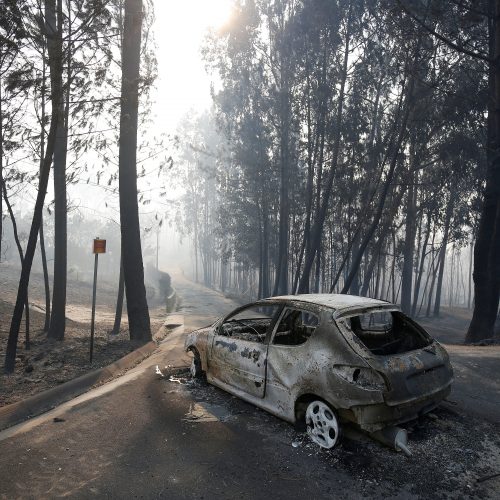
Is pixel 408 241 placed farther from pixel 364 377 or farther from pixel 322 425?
pixel 364 377

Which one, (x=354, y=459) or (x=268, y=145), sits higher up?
(x=268, y=145)

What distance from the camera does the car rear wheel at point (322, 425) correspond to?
152 inches

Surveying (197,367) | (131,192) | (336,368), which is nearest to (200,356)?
(197,367)

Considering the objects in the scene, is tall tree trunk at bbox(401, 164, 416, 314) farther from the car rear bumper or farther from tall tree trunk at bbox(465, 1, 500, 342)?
the car rear bumper

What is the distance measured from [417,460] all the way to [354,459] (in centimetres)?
57

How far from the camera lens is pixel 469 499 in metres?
3.21

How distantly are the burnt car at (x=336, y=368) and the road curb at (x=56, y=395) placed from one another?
8.72 ft

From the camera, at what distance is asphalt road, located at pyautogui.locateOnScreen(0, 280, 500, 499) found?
341 centimetres

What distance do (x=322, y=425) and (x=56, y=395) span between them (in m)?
4.33

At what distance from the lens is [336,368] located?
150 inches

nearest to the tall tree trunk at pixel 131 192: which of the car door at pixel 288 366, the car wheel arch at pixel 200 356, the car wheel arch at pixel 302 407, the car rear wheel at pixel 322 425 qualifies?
the car wheel arch at pixel 200 356

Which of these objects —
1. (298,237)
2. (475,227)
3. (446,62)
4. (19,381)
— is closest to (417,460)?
(19,381)

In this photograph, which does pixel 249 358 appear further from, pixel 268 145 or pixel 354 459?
pixel 268 145

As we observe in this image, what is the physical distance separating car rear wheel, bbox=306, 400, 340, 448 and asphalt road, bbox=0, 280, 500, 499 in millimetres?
100
